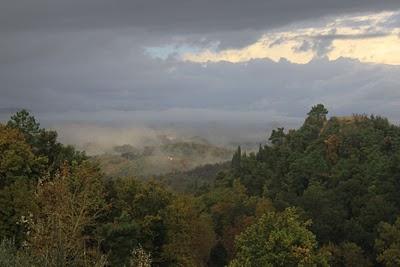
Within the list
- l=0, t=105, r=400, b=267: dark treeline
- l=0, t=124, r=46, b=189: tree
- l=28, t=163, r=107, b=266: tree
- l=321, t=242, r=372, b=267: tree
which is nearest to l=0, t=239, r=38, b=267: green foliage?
l=0, t=105, r=400, b=267: dark treeline

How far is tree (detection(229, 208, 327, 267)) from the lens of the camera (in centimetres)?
5588

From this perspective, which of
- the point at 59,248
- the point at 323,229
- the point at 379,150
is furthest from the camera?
the point at 379,150

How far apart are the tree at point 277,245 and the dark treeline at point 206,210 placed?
104 millimetres

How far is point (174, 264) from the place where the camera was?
6969 centimetres

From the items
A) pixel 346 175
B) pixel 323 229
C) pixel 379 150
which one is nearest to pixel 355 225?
pixel 323 229

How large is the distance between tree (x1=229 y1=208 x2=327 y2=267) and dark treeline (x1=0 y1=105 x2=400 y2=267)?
0.10 meters

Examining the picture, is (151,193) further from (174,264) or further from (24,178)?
(24,178)

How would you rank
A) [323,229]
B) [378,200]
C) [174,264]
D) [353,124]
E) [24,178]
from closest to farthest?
1. [24,178]
2. [174,264]
3. [323,229]
4. [378,200]
5. [353,124]

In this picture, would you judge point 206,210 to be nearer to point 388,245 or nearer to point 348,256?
point 348,256

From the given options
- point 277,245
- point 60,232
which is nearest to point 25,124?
point 277,245

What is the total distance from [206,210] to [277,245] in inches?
2257

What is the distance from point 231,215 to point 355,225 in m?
20.9

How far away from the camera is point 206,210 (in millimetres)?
113938

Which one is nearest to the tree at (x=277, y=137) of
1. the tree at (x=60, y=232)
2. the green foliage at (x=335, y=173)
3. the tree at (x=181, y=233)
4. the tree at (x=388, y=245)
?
the green foliage at (x=335, y=173)
